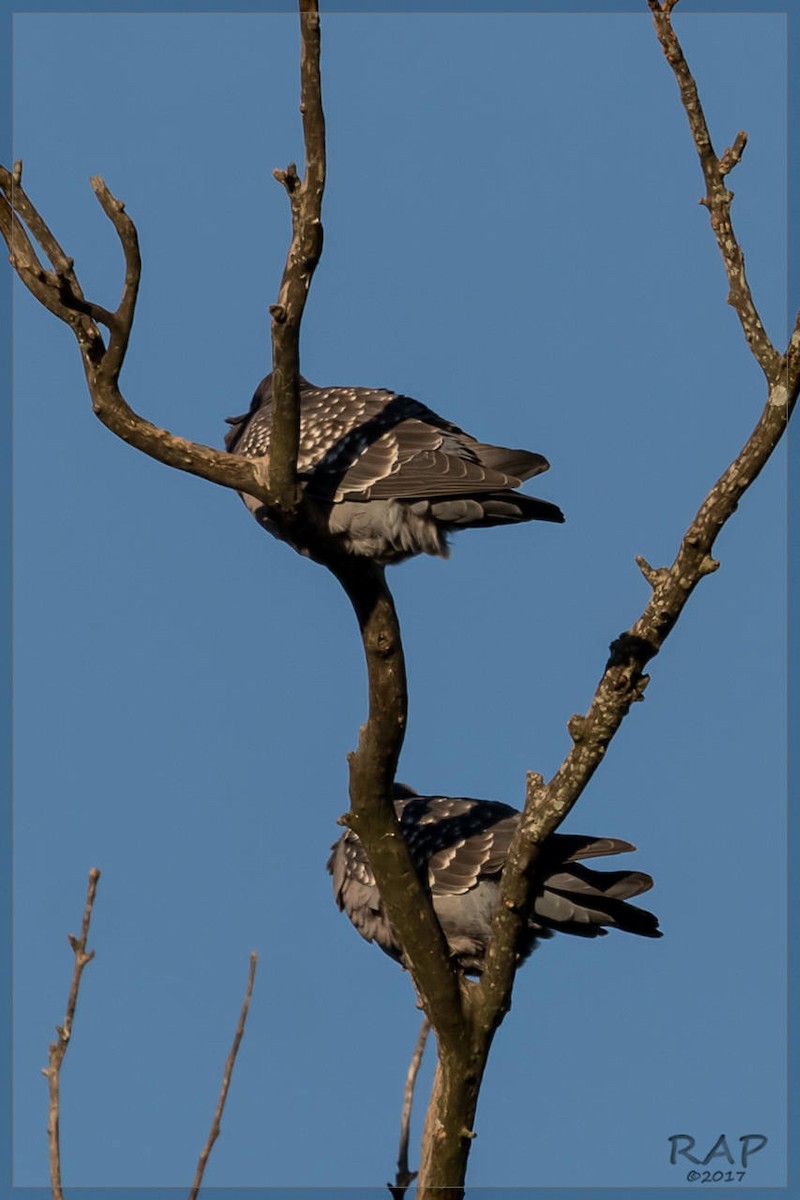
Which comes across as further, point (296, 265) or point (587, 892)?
point (587, 892)

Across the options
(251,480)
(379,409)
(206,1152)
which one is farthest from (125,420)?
(206,1152)

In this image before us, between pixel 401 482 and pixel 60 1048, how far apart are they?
3060 millimetres

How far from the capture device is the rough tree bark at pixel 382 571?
5695 millimetres

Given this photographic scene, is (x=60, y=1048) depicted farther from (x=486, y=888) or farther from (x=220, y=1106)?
(x=486, y=888)

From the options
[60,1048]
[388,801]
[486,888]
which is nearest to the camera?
[60,1048]

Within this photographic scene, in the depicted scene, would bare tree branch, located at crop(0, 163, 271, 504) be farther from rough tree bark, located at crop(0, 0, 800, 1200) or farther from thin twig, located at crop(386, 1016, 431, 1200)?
thin twig, located at crop(386, 1016, 431, 1200)

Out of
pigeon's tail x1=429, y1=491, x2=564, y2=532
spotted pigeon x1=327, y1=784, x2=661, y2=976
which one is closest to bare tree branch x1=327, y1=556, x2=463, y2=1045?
spotted pigeon x1=327, y1=784, x2=661, y2=976

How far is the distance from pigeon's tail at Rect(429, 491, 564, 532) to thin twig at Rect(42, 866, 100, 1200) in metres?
2.74

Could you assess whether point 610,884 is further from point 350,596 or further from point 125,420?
point 125,420

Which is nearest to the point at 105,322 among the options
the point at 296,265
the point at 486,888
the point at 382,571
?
the point at 296,265

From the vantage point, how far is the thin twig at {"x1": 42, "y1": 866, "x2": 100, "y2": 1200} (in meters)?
4.84

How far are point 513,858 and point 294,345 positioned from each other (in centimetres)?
213

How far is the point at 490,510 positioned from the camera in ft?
23.1

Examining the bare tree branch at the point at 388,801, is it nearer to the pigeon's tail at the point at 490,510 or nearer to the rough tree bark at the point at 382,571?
the rough tree bark at the point at 382,571
